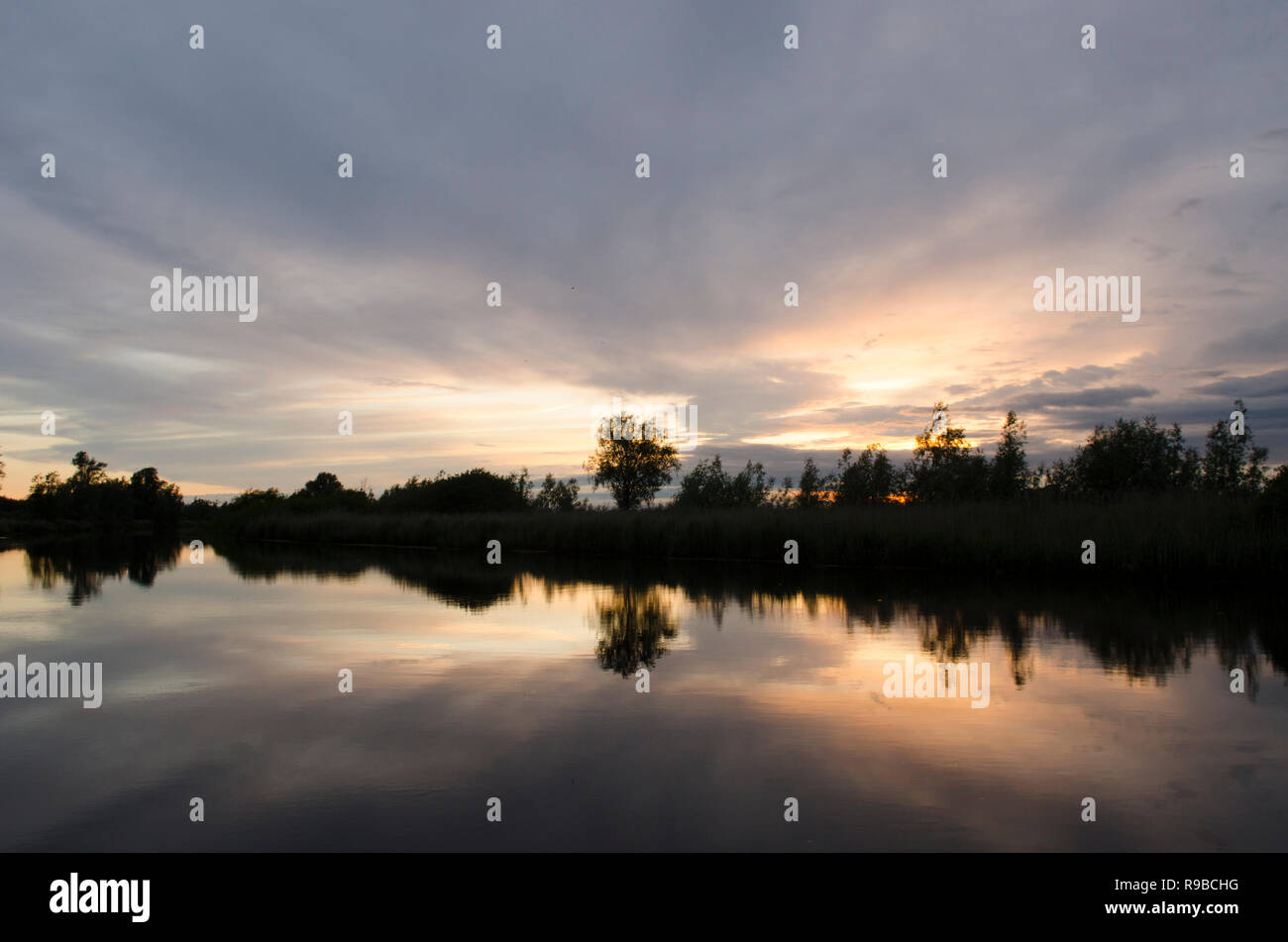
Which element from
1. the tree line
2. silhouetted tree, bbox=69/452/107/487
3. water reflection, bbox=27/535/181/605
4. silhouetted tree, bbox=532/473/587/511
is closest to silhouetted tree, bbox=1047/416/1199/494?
the tree line

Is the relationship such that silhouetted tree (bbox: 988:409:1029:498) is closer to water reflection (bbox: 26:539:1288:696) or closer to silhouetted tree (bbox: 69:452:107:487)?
water reflection (bbox: 26:539:1288:696)

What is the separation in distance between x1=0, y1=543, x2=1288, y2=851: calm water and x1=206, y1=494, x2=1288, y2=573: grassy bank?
4.06 m

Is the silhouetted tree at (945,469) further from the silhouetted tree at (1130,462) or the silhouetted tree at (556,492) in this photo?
the silhouetted tree at (556,492)

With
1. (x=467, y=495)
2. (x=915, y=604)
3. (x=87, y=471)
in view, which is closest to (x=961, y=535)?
(x=915, y=604)

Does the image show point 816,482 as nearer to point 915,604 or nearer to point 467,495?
point 467,495

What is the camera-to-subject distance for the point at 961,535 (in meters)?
16.1

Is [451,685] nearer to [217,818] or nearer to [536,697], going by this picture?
[536,697]

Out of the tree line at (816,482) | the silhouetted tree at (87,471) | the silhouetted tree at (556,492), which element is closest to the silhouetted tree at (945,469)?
the tree line at (816,482)

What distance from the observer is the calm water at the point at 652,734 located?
11.2 ft

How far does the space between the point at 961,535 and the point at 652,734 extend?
13248 millimetres

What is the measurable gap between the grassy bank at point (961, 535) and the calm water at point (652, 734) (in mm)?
4061

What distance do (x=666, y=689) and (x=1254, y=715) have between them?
4.10m

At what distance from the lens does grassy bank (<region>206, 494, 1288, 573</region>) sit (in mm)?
13555
